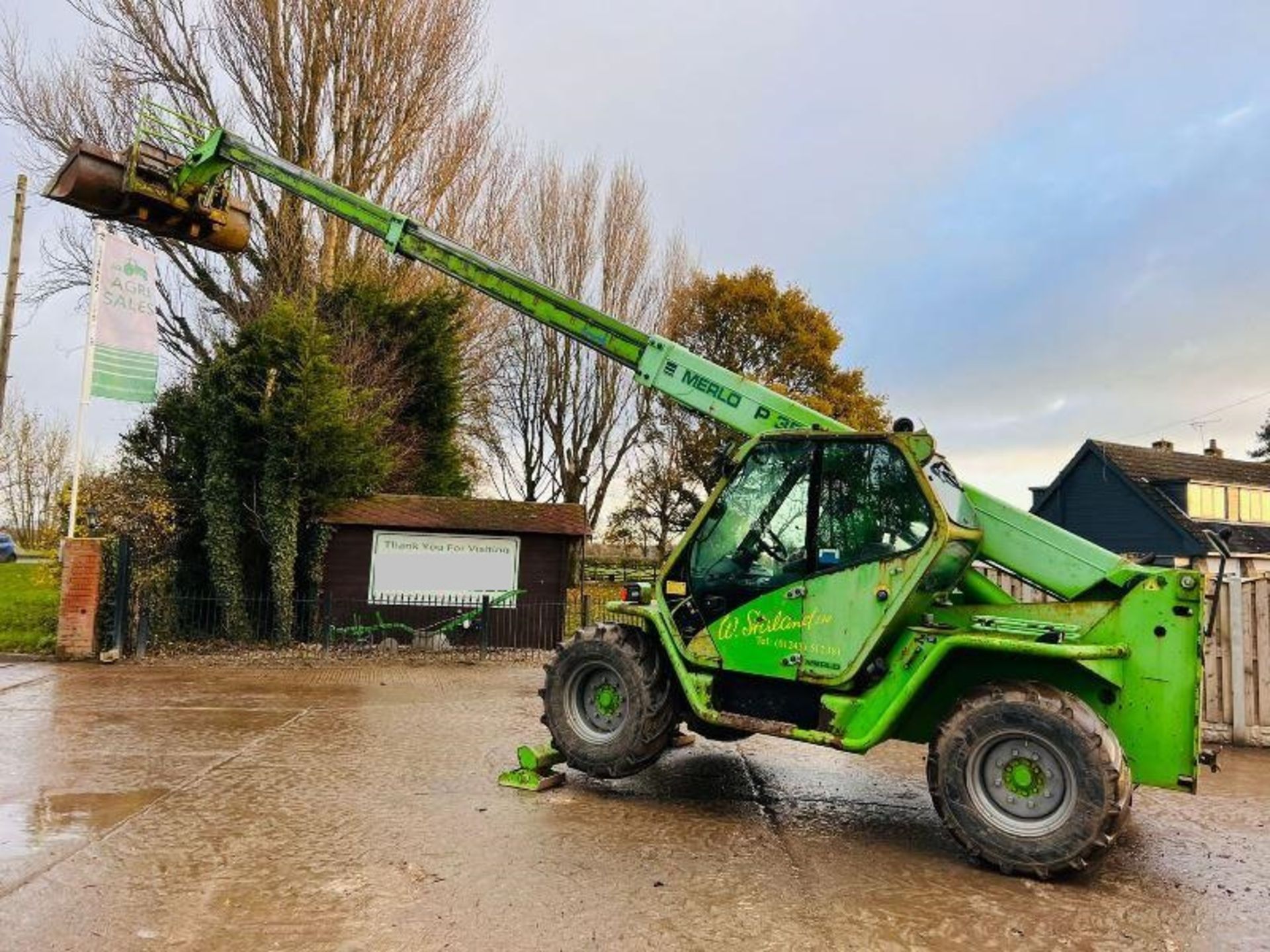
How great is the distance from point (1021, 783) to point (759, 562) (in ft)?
6.39

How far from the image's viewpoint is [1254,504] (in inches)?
1209

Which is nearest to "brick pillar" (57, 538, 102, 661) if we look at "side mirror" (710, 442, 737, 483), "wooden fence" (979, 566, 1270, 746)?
"side mirror" (710, 442, 737, 483)

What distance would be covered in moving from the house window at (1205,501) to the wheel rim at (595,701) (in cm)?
2827

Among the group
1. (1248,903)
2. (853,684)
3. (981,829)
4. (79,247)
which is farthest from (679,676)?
(79,247)

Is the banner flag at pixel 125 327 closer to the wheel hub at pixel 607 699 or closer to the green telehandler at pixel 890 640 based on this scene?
the green telehandler at pixel 890 640

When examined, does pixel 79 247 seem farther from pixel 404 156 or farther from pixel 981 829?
pixel 981 829

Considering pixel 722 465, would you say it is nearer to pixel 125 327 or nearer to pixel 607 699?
pixel 607 699

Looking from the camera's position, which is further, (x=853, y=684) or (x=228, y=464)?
(x=228, y=464)

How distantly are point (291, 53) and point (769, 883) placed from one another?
62.4 feet

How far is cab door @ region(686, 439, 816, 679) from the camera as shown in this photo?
5473mm

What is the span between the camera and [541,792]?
591 cm

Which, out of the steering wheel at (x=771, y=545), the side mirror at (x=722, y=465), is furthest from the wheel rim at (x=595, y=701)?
the side mirror at (x=722, y=465)

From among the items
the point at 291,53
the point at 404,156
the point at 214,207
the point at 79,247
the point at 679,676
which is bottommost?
the point at 679,676

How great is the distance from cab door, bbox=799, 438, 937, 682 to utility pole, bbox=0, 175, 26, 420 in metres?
19.4
